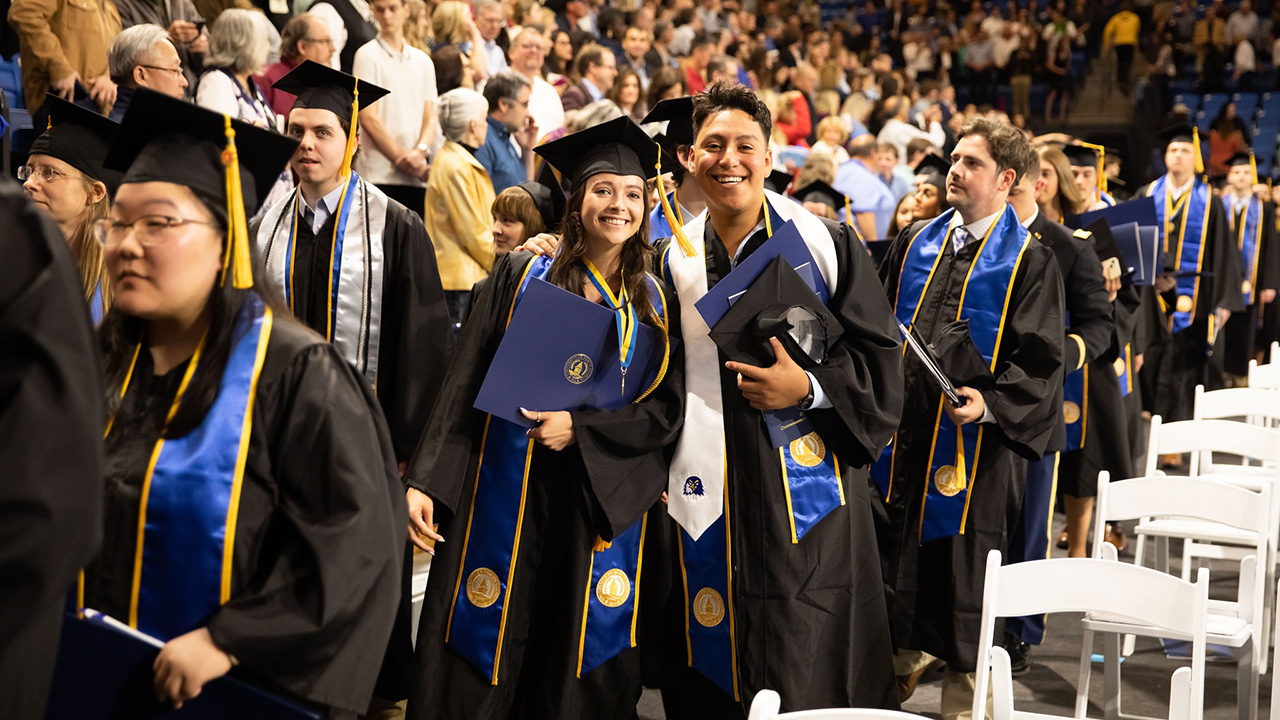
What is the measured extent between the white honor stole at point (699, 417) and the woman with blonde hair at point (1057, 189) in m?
2.82

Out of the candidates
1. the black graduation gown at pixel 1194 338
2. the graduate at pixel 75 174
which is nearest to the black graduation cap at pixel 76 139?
the graduate at pixel 75 174

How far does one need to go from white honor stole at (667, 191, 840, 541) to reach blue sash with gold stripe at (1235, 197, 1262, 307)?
27.7 ft

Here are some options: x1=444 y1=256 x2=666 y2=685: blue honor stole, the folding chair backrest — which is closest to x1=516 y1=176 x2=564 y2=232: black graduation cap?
x1=444 y1=256 x2=666 y2=685: blue honor stole

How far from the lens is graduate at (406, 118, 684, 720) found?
9.84 ft

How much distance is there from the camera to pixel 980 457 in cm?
399

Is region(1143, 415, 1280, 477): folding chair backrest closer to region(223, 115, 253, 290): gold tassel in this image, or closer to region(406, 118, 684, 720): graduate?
region(406, 118, 684, 720): graduate

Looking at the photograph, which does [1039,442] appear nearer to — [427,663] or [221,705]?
[427,663]

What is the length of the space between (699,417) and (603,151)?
2.39ft

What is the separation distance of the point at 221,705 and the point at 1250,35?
19.8m

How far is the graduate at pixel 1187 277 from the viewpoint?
841 centimetres

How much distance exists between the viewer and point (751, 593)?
9.91 ft

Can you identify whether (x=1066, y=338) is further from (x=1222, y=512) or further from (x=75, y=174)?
(x=75, y=174)

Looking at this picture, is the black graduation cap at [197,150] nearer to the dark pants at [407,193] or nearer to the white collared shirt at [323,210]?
the white collared shirt at [323,210]

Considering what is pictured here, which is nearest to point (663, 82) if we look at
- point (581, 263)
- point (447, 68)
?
point (447, 68)
